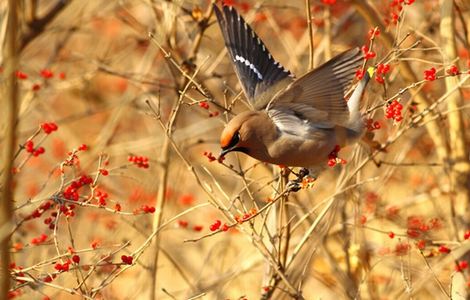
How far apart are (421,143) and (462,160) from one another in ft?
7.47

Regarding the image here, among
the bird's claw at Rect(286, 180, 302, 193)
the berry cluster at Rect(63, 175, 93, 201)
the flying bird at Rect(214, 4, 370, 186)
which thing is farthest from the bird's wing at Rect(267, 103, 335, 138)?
the berry cluster at Rect(63, 175, 93, 201)

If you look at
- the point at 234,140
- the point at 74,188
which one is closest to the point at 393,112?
the point at 234,140

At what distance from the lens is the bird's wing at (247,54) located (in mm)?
4082

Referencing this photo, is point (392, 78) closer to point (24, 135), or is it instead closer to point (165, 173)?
point (165, 173)

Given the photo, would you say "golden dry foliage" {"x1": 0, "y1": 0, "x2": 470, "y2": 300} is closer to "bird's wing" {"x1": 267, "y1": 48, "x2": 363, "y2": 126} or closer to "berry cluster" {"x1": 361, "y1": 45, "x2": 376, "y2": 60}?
"berry cluster" {"x1": 361, "y1": 45, "x2": 376, "y2": 60}

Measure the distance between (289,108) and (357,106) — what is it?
0.41m

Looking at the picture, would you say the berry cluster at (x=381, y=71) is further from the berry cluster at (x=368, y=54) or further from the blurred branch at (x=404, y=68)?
the blurred branch at (x=404, y=68)

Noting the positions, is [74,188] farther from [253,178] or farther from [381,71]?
[253,178]

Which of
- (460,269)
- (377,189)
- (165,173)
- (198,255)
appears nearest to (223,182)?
(198,255)

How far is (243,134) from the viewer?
360 cm

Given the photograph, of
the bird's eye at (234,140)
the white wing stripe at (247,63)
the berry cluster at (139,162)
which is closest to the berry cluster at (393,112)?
the bird's eye at (234,140)

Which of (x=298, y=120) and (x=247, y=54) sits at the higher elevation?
(x=247, y=54)

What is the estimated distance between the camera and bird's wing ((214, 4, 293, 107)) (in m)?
4.08

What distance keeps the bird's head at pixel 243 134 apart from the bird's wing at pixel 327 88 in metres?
0.12
